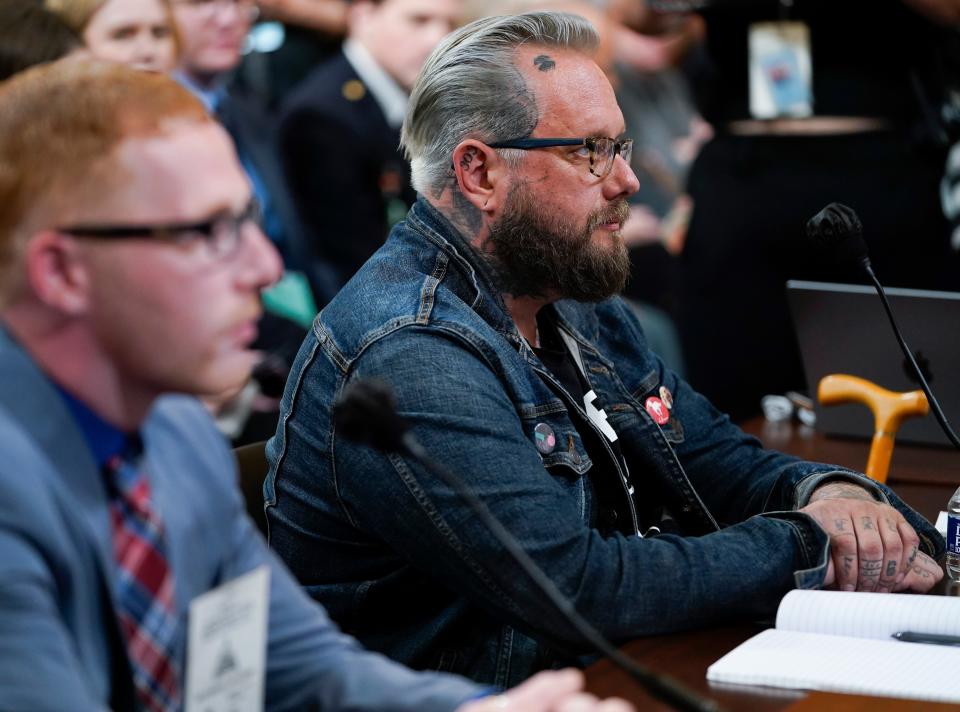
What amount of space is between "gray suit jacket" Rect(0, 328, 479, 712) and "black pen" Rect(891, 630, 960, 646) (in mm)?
563

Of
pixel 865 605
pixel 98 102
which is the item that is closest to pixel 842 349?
pixel 865 605

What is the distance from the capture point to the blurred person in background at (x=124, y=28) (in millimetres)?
3342

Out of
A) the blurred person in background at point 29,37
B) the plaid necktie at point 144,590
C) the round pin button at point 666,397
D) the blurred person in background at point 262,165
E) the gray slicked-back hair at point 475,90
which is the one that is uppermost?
the gray slicked-back hair at point 475,90

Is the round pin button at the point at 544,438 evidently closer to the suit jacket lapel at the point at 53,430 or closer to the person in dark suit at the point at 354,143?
the suit jacket lapel at the point at 53,430

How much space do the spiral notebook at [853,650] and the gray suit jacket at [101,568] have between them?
14.2 inches

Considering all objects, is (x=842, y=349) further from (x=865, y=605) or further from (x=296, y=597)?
(x=296, y=597)

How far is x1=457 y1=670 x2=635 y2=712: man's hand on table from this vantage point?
4.14ft

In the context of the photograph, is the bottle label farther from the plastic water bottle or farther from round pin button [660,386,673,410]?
round pin button [660,386,673,410]

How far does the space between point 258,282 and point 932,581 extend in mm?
1065

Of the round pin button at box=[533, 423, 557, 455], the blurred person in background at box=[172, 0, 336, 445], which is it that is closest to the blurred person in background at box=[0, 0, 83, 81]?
the blurred person in background at box=[172, 0, 336, 445]

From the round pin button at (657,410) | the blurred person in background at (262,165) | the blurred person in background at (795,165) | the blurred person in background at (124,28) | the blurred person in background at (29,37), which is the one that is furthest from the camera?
the blurred person in background at (262,165)

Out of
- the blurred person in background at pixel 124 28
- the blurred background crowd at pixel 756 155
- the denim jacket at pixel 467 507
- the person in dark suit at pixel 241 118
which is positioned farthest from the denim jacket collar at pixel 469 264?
the person in dark suit at pixel 241 118

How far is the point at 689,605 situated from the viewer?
1718 mm

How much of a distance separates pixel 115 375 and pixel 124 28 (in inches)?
96.1
